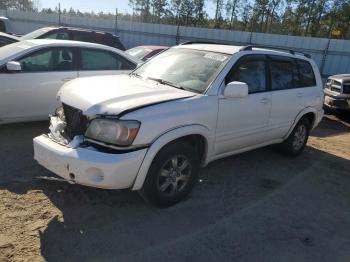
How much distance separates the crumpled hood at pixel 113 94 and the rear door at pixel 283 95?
1674 millimetres

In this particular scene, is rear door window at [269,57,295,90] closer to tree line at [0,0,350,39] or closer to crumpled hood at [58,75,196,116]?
crumpled hood at [58,75,196,116]

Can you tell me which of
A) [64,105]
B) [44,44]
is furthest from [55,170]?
[44,44]

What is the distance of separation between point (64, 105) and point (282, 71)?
3.24 m

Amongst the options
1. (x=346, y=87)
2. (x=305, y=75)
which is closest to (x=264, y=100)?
(x=305, y=75)

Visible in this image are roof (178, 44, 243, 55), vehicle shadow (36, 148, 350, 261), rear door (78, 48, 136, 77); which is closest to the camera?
vehicle shadow (36, 148, 350, 261)

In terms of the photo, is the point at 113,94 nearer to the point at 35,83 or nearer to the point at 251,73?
the point at 251,73

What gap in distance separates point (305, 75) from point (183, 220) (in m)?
3.57

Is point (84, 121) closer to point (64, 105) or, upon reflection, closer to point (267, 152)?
point (64, 105)

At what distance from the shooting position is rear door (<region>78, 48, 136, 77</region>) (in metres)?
6.70

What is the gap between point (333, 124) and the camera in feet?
35.2

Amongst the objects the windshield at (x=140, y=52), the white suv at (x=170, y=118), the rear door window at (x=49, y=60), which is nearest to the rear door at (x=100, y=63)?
the rear door window at (x=49, y=60)

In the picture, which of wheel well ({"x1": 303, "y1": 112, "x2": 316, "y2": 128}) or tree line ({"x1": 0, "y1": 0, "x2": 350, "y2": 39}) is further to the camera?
tree line ({"x1": 0, "y1": 0, "x2": 350, "y2": 39})

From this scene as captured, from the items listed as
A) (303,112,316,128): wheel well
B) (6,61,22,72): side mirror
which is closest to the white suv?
(303,112,316,128): wheel well

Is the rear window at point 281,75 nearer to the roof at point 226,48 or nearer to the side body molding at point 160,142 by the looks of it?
the roof at point 226,48
